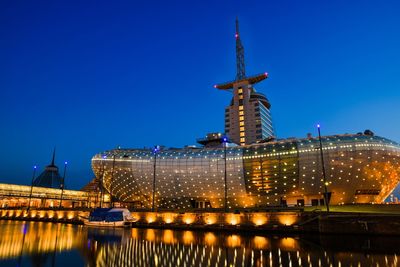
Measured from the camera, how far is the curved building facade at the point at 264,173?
246 feet

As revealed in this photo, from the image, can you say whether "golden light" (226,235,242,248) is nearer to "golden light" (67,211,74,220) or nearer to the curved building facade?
the curved building facade

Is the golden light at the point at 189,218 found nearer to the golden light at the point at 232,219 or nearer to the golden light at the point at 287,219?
the golden light at the point at 232,219

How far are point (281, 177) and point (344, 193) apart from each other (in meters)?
17.0

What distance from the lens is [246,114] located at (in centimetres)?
16862

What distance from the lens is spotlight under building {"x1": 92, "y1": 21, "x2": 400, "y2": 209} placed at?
74875 millimetres

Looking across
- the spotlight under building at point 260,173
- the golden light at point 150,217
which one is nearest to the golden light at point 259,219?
the spotlight under building at point 260,173

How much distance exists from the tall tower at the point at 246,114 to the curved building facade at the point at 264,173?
245ft

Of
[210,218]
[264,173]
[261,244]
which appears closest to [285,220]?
[210,218]

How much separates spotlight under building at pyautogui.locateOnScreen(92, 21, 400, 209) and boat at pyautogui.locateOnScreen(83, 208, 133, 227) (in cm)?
2004

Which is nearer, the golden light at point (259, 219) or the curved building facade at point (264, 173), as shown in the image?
the golden light at point (259, 219)

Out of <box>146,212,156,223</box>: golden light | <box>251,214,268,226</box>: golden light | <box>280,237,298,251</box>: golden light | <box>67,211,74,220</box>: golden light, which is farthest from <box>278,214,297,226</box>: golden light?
<box>67,211,74,220</box>: golden light

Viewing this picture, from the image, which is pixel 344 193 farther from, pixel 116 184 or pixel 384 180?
pixel 116 184

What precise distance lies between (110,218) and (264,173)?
151ft

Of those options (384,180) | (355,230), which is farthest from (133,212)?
(384,180)
